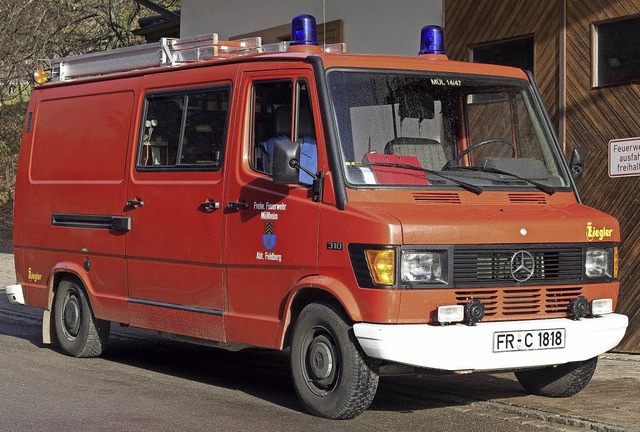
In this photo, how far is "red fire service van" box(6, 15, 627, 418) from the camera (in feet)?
25.6

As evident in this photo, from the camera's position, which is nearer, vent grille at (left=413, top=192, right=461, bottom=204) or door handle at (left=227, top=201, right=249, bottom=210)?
vent grille at (left=413, top=192, right=461, bottom=204)

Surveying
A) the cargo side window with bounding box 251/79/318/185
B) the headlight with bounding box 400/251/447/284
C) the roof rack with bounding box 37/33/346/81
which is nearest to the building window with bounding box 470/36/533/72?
the roof rack with bounding box 37/33/346/81

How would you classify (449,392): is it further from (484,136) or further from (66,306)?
(66,306)

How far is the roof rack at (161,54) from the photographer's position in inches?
392

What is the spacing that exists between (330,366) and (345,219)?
962mm

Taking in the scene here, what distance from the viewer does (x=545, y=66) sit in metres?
12.7

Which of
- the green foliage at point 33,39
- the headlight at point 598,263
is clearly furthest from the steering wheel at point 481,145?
the green foliage at point 33,39

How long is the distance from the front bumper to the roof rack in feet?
8.91

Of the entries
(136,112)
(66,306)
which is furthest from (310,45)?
(66,306)

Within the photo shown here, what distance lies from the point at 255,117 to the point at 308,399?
83.5 inches

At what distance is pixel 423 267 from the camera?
7.78 metres

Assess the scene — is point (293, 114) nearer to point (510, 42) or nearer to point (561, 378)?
point (561, 378)

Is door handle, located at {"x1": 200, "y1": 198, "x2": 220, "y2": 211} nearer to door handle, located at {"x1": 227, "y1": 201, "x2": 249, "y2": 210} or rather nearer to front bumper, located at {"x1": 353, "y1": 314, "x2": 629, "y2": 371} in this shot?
door handle, located at {"x1": 227, "y1": 201, "x2": 249, "y2": 210}

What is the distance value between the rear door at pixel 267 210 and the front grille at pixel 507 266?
0.99m
